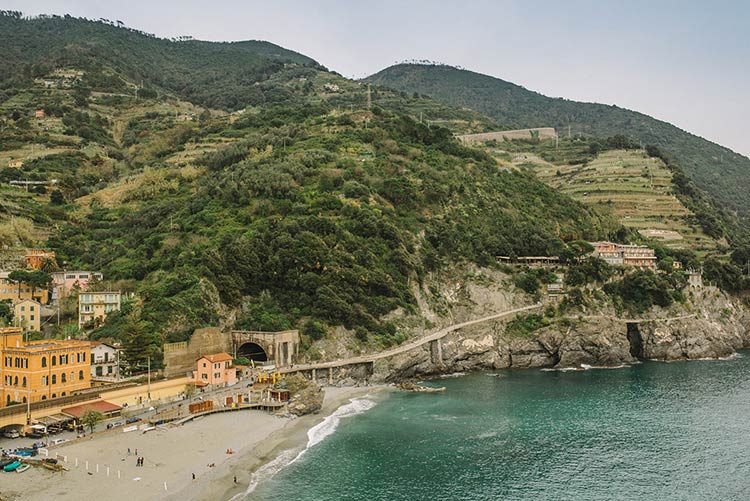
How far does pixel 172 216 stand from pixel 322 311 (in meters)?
23.4

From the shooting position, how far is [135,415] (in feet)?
150

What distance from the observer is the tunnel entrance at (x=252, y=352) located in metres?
63.1

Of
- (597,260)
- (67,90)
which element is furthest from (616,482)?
(67,90)

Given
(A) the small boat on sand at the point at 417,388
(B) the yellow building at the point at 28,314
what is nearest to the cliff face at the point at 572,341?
(A) the small boat on sand at the point at 417,388

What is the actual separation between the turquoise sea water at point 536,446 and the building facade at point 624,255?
25.4m

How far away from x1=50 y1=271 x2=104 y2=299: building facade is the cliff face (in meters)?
27.4

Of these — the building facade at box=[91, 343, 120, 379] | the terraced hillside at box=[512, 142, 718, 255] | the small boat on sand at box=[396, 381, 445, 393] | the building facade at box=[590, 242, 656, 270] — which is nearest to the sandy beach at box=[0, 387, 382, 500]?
the building facade at box=[91, 343, 120, 379]

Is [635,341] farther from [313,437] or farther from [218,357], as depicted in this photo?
[218,357]

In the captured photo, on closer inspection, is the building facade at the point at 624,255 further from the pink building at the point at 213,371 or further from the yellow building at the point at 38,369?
the yellow building at the point at 38,369

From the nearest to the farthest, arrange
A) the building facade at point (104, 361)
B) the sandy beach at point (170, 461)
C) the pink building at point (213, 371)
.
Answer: the sandy beach at point (170, 461)
the building facade at point (104, 361)
the pink building at point (213, 371)

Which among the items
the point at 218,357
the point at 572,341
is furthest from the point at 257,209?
the point at 572,341

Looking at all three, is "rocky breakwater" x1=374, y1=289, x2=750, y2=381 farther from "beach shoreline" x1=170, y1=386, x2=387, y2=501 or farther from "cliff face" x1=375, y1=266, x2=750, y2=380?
"beach shoreline" x1=170, y1=386, x2=387, y2=501

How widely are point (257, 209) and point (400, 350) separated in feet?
69.5

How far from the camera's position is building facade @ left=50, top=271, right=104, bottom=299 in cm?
6700
